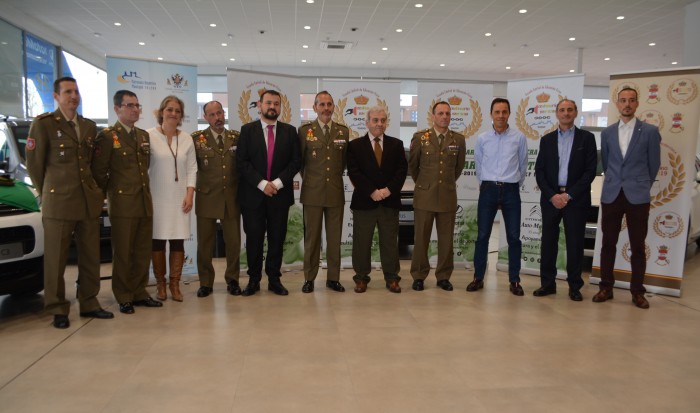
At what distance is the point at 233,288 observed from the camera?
4.31 metres

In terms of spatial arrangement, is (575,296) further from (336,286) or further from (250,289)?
(250,289)

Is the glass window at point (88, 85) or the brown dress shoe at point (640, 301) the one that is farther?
the glass window at point (88, 85)

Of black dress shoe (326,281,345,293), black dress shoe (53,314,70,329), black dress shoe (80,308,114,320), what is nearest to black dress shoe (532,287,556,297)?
black dress shoe (326,281,345,293)

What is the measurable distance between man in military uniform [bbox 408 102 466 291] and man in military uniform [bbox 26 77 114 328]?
2.57 m

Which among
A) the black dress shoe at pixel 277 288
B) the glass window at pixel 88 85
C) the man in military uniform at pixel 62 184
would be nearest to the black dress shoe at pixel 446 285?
the black dress shoe at pixel 277 288

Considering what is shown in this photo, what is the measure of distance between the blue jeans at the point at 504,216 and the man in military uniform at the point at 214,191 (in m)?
2.16

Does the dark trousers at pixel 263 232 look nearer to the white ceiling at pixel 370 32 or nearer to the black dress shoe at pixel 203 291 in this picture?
the black dress shoe at pixel 203 291

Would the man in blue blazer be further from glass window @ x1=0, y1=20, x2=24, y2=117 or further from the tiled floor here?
glass window @ x1=0, y1=20, x2=24, y2=117

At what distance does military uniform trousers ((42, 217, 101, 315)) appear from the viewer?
3.35 metres

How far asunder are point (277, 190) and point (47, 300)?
181cm

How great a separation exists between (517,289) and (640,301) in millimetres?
962

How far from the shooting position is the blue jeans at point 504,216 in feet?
14.5

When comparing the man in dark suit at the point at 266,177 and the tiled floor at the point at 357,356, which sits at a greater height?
the man in dark suit at the point at 266,177

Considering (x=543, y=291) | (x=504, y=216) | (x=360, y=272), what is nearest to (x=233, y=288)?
(x=360, y=272)
